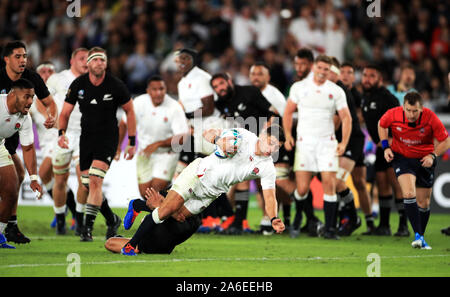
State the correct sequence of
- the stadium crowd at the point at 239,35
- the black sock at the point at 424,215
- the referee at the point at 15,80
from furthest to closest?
the stadium crowd at the point at 239,35, the black sock at the point at 424,215, the referee at the point at 15,80

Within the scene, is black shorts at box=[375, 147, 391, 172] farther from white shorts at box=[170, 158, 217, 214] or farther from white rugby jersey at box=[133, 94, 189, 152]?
white shorts at box=[170, 158, 217, 214]

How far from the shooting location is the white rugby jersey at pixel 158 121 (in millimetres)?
13141

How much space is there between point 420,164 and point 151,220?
157 inches

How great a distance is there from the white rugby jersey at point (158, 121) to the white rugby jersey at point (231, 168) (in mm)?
3945

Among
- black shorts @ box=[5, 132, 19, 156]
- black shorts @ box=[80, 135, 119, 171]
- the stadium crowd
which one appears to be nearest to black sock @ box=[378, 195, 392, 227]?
black shorts @ box=[80, 135, 119, 171]

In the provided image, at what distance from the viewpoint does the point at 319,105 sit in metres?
12.1

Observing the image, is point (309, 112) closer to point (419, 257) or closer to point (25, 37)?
point (419, 257)

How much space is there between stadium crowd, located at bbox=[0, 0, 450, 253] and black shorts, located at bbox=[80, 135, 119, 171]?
6997 millimetres

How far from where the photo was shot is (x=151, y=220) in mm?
9062

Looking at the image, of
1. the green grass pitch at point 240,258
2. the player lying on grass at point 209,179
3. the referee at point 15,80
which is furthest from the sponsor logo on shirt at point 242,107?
the player lying on grass at point 209,179

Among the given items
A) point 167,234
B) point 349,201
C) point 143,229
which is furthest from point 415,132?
point 143,229

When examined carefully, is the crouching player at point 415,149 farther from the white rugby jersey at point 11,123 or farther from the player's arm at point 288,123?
the white rugby jersey at point 11,123

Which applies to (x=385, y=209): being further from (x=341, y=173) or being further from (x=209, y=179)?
(x=209, y=179)

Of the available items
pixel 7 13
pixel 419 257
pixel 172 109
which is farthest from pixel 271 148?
pixel 7 13
